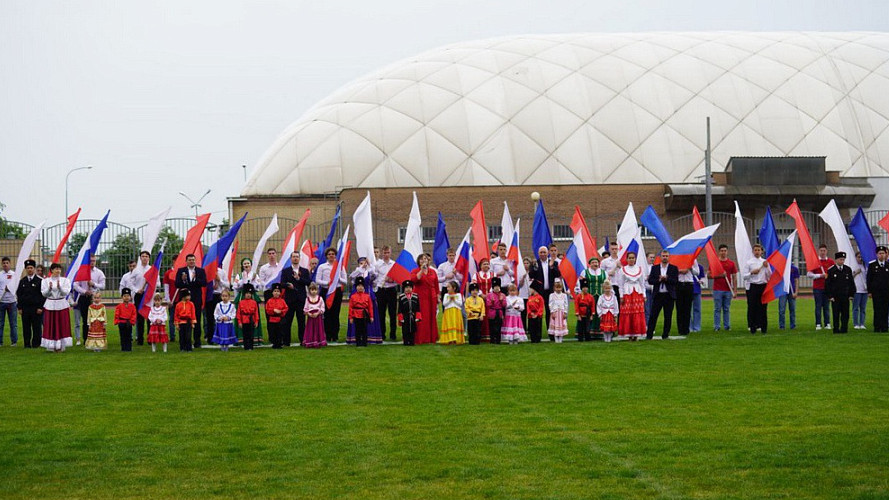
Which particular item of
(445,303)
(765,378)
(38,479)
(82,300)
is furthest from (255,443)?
(82,300)

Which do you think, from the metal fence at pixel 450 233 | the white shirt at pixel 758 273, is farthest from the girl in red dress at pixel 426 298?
the metal fence at pixel 450 233

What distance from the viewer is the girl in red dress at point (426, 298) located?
20.1 m

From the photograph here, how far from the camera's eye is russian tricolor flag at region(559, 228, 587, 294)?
818 inches

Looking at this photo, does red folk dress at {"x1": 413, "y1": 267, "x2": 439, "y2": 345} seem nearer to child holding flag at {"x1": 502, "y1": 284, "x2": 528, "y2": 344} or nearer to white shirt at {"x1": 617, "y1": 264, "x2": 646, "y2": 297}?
child holding flag at {"x1": 502, "y1": 284, "x2": 528, "y2": 344}

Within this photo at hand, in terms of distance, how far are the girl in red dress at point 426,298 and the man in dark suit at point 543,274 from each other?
6.13 feet

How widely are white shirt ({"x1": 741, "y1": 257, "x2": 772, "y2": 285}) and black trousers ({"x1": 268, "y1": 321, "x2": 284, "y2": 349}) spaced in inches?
359

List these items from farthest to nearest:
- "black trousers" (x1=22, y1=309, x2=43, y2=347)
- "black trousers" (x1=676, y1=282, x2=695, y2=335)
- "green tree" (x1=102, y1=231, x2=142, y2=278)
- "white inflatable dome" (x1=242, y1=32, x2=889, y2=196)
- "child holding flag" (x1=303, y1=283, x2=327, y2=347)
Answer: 1. "white inflatable dome" (x1=242, y1=32, x2=889, y2=196)
2. "green tree" (x1=102, y1=231, x2=142, y2=278)
3. "black trousers" (x1=676, y1=282, x2=695, y2=335)
4. "black trousers" (x1=22, y1=309, x2=43, y2=347)
5. "child holding flag" (x1=303, y1=283, x2=327, y2=347)

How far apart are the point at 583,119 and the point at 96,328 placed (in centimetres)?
3321

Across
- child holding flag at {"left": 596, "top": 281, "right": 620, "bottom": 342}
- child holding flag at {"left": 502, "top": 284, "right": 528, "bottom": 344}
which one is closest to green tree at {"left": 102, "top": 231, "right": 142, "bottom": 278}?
child holding flag at {"left": 502, "top": 284, "right": 528, "bottom": 344}

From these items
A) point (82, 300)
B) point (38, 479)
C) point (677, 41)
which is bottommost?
point (38, 479)

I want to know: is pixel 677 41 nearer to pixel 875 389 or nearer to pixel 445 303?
pixel 445 303

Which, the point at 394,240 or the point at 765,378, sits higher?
the point at 394,240

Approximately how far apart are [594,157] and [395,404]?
1502 inches

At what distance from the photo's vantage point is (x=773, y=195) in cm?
4397
